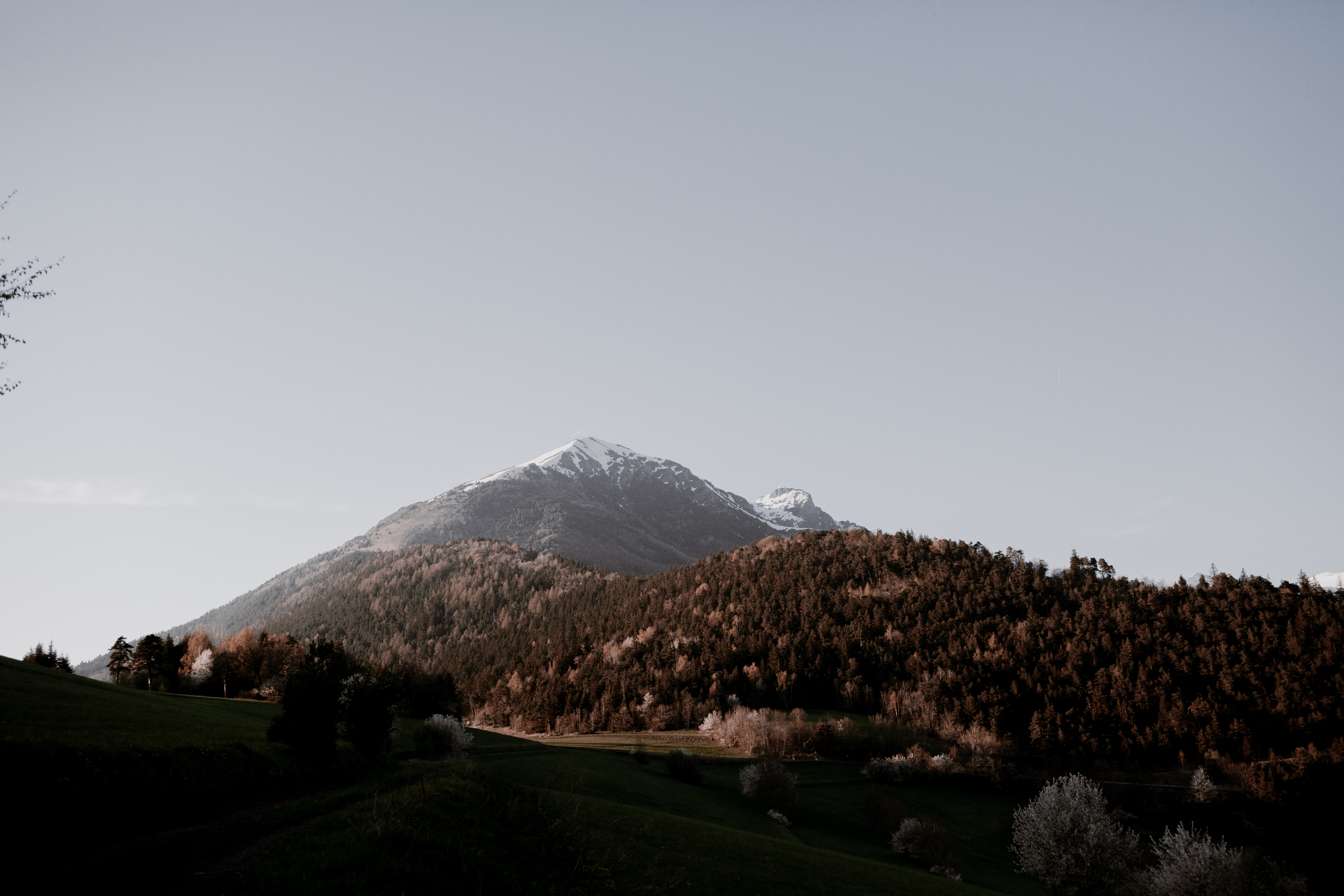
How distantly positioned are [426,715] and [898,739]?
81.7m

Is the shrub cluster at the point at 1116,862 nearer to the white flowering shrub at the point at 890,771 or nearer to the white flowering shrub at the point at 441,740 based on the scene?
the white flowering shrub at the point at 890,771

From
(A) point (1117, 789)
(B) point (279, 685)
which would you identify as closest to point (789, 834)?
(A) point (1117, 789)

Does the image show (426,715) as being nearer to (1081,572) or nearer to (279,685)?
(279,685)

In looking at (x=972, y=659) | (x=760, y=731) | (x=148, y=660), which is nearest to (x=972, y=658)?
(x=972, y=659)

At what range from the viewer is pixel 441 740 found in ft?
203

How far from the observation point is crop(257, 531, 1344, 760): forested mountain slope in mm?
112438

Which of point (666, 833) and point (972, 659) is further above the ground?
point (666, 833)

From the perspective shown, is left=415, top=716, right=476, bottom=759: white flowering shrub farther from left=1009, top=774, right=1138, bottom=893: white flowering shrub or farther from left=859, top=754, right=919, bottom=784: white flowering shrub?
left=859, top=754, right=919, bottom=784: white flowering shrub

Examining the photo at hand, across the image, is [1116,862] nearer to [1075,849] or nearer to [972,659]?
[1075,849]

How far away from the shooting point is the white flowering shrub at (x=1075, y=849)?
51.5 meters

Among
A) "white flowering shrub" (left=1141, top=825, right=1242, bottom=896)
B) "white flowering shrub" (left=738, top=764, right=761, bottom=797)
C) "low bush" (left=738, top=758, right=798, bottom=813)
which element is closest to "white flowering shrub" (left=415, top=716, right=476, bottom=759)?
"white flowering shrub" (left=738, top=764, right=761, bottom=797)

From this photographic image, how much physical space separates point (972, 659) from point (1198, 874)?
323 feet

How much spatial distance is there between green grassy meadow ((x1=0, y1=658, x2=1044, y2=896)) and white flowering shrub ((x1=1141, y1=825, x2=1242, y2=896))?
12.6 m

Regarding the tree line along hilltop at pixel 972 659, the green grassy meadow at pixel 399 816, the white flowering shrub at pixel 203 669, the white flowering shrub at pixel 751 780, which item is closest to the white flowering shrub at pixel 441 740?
the green grassy meadow at pixel 399 816
